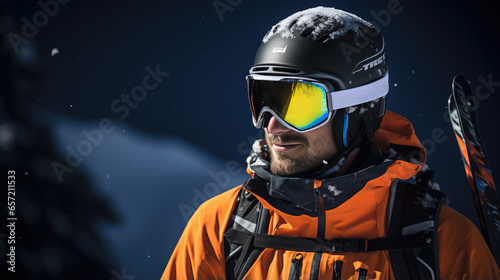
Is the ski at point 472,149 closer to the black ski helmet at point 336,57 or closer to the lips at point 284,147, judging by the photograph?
the black ski helmet at point 336,57

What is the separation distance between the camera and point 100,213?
12.2 ft

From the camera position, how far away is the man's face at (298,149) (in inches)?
84.0

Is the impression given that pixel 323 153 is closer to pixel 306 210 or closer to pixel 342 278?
pixel 306 210

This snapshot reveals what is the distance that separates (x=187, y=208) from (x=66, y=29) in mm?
1708

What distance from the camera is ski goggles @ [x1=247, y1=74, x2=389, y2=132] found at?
2.09 meters

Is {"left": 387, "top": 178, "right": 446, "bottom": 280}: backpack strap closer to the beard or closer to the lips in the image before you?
the beard

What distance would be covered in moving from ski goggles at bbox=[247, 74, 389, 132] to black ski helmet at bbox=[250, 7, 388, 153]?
0.10ft

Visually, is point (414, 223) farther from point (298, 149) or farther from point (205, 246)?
point (205, 246)

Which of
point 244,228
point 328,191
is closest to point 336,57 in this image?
point 328,191

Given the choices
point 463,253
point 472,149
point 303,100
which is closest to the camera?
point 463,253

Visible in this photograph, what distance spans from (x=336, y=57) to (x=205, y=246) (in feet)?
3.42

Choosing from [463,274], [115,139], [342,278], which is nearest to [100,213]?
[115,139]

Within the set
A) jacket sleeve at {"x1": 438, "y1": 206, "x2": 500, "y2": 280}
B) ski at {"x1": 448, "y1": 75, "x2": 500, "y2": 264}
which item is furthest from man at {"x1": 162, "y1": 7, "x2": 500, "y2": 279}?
ski at {"x1": 448, "y1": 75, "x2": 500, "y2": 264}

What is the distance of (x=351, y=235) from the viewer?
206 cm
